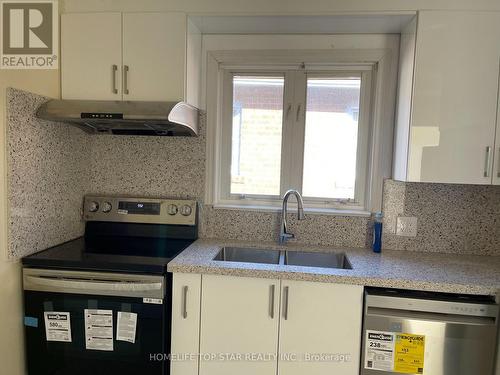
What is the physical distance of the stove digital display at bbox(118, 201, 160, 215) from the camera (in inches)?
82.8

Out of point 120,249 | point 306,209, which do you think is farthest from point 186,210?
point 306,209

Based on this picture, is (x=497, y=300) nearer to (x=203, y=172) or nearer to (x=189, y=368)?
(x=189, y=368)

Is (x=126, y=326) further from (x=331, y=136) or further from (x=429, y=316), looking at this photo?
(x=331, y=136)

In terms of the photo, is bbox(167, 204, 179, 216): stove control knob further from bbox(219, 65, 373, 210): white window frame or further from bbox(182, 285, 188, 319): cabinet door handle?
bbox(182, 285, 188, 319): cabinet door handle

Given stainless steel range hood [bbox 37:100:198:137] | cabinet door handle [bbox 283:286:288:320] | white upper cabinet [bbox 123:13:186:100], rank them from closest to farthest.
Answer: cabinet door handle [bbox 283:286:288:320]
stainless steel range hood [bbox 37:100:198:137]
white upper cabinet [bbox 123:13:186:100]

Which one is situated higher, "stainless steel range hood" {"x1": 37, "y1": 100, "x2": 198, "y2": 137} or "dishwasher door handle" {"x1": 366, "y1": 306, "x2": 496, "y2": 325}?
"stainless steel range hood" {"x1": 37, "y1": 100, "x2": 198, "y2": 137}

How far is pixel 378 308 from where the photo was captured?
1.49 m

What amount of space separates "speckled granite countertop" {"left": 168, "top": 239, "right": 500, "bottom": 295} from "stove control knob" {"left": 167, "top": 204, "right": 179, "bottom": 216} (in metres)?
0.33

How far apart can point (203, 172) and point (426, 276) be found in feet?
4.41

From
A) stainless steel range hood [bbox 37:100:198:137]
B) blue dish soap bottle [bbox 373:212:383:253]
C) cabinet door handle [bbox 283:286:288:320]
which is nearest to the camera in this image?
cabinet door handle [bbox 283:286:288:320]

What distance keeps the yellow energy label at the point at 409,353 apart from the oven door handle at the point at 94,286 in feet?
3.57

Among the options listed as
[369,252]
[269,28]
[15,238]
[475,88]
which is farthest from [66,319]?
[475,88]

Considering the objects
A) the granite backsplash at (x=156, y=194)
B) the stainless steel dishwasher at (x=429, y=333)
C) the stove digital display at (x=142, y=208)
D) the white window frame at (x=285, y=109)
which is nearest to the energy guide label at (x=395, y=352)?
the stainless steel dishwasher at (x=429, y=333)

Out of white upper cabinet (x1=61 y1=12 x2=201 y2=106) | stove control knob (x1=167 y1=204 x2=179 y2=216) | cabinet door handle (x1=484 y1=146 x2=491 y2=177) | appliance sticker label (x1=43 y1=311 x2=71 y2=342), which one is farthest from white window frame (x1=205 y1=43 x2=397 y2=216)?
appliance sticker label (x1=43 y1=311 x2=71 y2=342)
